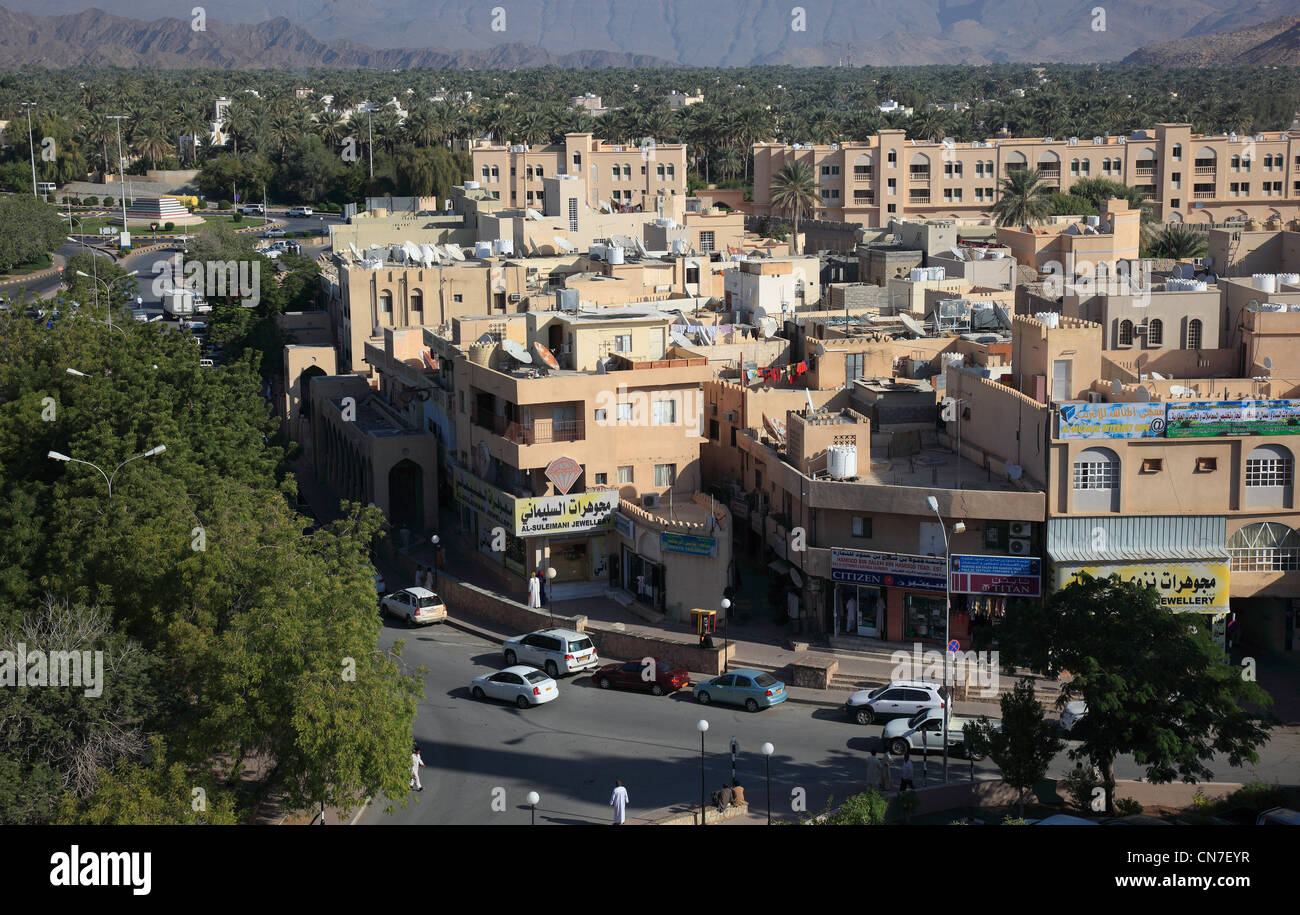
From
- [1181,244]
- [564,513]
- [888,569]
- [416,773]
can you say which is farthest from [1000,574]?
[1181,244]

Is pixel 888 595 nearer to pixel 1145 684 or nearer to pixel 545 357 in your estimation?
pixel 1145 684

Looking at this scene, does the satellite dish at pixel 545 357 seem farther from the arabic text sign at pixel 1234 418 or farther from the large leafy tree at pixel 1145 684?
the large leafy tree at pixel 1145 684

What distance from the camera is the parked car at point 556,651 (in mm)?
35500

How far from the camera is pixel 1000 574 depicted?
1362 inches

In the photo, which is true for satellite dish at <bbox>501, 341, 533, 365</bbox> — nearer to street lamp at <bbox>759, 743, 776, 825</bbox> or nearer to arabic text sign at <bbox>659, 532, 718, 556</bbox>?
arabic text sign at <bbox>659, 532, 718, 556</bbox>

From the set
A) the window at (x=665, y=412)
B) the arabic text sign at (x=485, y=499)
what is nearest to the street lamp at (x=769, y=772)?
the arabic text sign at (x=485, y=499)

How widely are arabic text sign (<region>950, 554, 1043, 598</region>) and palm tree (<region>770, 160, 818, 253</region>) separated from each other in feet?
237

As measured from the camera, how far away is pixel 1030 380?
132 ft

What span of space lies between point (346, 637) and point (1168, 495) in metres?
18.8

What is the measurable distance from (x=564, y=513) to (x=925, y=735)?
45.2ft

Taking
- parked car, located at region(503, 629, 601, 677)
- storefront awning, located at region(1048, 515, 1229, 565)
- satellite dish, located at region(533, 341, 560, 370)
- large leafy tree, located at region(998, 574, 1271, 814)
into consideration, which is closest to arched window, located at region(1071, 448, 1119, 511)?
storefront awning, located at region(1048, 515, 1229, 565)

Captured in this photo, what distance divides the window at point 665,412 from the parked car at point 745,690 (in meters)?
10.2

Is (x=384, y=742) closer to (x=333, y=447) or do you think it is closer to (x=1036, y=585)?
(x=1036, y=585)

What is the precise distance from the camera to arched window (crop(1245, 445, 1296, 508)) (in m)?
34.4
